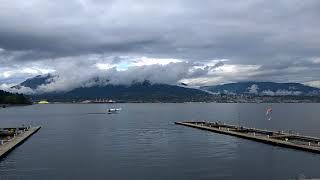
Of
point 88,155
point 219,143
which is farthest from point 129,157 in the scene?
point 219,143

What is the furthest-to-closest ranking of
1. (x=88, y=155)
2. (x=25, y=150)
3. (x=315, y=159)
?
(x=25, y=150) < (x=88, y=155) < (x=315, y=159)

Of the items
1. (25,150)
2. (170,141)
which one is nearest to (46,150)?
(25,150)

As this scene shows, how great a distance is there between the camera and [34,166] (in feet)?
215

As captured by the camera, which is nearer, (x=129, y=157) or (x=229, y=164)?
(x=229, y=164)

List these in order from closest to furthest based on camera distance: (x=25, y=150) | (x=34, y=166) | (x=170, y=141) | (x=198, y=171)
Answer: (x=198, y=171), (x=34, y=166), (x=25, y=150), (x=170, y=141)

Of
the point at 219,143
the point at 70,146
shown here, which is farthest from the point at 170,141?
the point at 70,146

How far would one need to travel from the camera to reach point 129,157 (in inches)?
2911

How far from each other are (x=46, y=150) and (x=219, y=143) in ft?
117

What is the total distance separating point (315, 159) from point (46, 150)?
47.5m

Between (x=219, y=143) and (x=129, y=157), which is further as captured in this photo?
(x=219, y=143)

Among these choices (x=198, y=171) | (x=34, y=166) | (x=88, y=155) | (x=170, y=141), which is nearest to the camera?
(x=198, y=171)

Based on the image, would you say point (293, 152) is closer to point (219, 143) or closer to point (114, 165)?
point (219, 143)

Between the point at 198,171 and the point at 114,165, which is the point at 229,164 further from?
the point at 114,165

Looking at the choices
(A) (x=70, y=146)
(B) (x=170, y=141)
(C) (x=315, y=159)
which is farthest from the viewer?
(B) (x=170, y=141)
